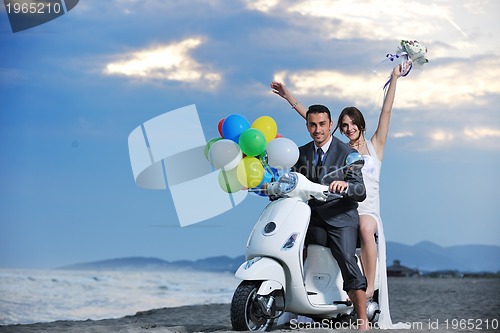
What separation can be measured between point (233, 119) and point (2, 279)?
12.5m

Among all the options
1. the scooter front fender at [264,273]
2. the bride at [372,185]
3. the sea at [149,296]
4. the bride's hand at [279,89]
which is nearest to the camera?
the scooter front fender at [264,273]

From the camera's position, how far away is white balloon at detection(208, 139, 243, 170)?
4574 millimetres

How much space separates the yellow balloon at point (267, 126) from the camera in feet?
15.9

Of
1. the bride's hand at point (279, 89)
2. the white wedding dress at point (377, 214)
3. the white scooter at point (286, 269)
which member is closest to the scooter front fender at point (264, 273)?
the white scooter at point (286, 269)

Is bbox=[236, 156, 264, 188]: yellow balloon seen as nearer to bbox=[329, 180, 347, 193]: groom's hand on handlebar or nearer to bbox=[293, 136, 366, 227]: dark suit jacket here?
bbox=[293, 136, 366, 227]: dark suit jacket

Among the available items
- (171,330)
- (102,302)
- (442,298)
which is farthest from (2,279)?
(171,330)

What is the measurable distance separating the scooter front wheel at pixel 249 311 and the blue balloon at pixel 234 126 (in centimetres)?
101

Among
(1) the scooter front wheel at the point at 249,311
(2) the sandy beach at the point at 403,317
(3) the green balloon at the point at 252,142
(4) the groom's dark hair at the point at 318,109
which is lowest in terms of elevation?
(2) the sandy beach at the point at 403,317

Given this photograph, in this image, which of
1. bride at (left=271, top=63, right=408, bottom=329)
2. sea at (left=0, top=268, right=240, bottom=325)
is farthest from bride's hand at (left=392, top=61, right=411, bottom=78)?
sea at (left=0, top=268, right=240, bottom=325)

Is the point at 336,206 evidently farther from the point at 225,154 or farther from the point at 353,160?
the point at 225,154

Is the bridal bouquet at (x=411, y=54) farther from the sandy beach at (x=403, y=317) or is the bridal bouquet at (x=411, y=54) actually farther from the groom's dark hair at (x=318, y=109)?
the sandy beach at (x=403, y=317)

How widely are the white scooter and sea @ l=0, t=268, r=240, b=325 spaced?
20.0 ft

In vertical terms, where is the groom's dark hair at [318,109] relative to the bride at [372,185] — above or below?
above

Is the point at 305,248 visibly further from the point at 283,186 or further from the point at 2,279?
the point at 2,279
